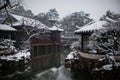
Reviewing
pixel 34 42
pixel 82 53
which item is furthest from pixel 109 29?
pixel 34 42

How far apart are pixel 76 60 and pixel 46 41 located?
1063 centimetres

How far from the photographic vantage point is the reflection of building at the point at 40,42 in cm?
2300

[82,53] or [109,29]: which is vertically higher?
[109,29]

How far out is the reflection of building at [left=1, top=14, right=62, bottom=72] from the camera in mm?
23002

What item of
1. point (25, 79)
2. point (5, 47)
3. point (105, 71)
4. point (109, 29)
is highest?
point (109, 29)

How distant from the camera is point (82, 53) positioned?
16.2 metres

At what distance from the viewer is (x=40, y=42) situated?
2494 cm

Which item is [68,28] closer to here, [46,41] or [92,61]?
[46,41]

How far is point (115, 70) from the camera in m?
10.5

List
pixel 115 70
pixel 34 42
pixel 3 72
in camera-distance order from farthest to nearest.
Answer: pixel 34 42
pixel 3 72
pixel 115 70

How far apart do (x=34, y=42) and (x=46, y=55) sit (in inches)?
182

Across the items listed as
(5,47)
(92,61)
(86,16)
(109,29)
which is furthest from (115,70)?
(86,16)

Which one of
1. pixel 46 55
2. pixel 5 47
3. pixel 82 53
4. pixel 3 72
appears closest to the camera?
pixel 3 72

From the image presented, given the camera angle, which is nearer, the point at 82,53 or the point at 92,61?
the point at 92,61
